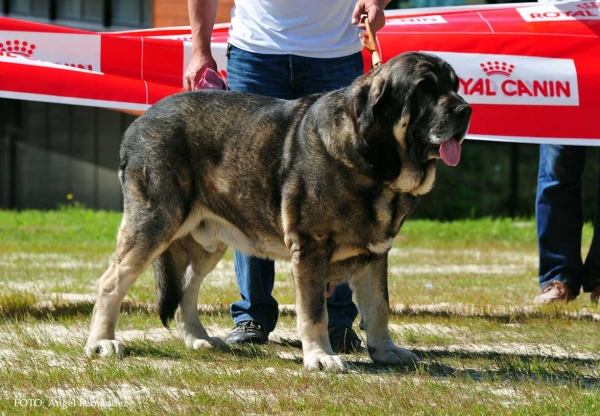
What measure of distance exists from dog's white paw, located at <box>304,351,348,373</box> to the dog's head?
862 millimetres

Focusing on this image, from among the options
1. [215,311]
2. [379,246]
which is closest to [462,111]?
[379,246]

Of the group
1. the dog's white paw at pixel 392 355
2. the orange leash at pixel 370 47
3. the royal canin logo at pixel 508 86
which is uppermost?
the orange leash at pixel 370 47

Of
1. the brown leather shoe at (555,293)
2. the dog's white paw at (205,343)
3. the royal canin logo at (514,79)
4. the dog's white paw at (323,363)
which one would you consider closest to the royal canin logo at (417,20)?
the royal canin logo at (514,79)

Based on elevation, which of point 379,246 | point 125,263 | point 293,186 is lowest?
point 125,263

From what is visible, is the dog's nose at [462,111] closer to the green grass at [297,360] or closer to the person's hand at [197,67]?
the green grass at [297,360]

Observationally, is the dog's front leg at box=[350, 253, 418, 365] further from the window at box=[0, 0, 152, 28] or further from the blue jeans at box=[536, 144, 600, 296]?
the window at box=[0, 0, 152, 28]

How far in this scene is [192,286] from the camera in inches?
205

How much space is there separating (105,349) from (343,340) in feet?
4.26

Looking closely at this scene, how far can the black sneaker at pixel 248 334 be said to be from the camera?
5.26m

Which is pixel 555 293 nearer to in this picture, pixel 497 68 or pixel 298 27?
pixel 497 68

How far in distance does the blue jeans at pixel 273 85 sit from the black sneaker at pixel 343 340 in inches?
2.8

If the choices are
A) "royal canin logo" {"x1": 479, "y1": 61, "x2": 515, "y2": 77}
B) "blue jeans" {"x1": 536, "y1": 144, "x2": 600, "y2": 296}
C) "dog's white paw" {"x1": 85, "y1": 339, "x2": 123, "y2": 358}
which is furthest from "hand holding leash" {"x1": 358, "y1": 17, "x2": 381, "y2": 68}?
"blue jeans" {"x1": 536, "y1": 144, "x2": 600, "y2": 296}

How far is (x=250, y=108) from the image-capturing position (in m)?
4.87

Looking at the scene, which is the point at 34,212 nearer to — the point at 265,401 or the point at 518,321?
the point at 518,321
